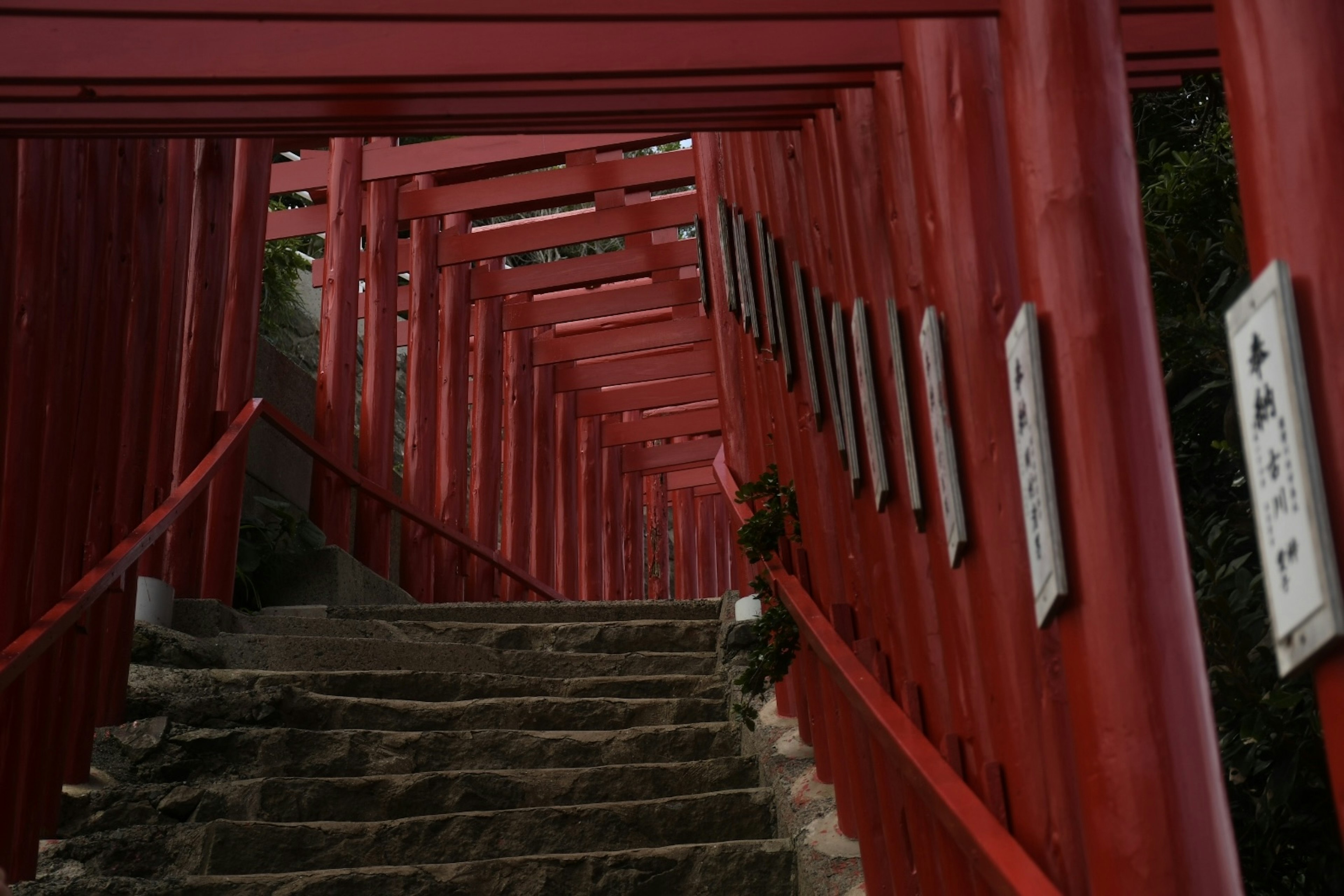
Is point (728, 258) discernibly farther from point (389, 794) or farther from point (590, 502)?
point (590, 502)

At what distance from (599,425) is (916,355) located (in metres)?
Answer: 11.7

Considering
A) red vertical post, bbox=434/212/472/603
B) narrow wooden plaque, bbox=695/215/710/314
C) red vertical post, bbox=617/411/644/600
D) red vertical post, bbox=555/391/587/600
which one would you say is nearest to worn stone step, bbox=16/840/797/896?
narrow wooden plaque, bbox=695/215/710/314

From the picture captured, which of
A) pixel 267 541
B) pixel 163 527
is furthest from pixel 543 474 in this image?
pixel 163 527

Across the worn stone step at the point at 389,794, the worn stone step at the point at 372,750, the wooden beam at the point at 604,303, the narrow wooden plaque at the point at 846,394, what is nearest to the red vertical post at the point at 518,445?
the wooden beam at the point at 604,303

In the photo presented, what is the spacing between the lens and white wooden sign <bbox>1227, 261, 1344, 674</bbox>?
1.77m

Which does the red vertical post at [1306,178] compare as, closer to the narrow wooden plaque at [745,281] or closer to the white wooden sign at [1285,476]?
the white wooden sign at [1285,476]

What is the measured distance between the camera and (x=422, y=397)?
10.8 meters

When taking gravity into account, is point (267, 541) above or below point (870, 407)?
above

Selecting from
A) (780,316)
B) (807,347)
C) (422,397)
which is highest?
(422,397)

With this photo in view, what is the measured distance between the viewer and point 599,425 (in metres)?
15.1

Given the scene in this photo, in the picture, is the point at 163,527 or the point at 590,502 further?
the point at 590,502

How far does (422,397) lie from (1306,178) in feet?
30.2

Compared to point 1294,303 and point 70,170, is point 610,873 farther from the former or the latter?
point 1294,303

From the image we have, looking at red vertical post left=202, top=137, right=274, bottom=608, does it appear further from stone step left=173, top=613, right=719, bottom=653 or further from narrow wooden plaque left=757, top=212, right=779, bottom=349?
narrow wooden plaque left=757, top=212, right=779, bottom=349
